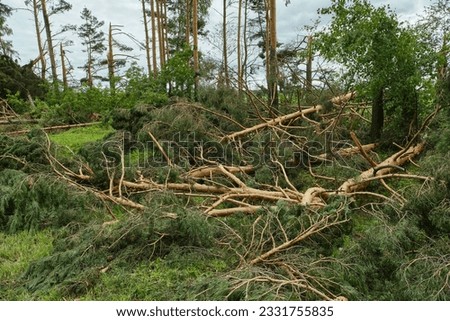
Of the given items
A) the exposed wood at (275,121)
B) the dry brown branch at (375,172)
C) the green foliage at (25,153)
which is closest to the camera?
the dry brown branch at (375,172)

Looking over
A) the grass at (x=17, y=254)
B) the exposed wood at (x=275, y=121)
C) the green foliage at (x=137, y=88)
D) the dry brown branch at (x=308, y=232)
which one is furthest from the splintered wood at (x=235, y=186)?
the green foliage at (x=137, y=88)

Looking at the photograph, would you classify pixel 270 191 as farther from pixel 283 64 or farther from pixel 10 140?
pixel 283 64

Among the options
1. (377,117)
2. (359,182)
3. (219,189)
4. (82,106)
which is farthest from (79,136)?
(359,182)

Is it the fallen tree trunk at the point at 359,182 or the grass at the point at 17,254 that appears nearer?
the grass at the point at 17,254

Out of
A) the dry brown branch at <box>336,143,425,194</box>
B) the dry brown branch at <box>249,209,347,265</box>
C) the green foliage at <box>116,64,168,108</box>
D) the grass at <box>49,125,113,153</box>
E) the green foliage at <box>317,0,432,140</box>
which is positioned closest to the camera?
the dry brown branch at <box>249,209,347,265</box>

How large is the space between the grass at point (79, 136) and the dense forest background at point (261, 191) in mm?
77

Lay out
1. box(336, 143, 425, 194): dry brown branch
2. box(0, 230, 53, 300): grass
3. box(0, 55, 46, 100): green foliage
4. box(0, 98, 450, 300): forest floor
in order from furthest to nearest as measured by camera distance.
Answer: box(0, 55, 46, 100): green foliage < box(336, 143, 425, 194): dry brown branch < box(0, 230, 53, 300): grass < box(0, 98, 450, 300): forest floor

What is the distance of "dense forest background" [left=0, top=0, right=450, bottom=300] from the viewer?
366cm

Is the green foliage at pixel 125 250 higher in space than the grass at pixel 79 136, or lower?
lower

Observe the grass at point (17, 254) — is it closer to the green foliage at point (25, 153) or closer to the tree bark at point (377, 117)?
the green foliage at point (25, 153)

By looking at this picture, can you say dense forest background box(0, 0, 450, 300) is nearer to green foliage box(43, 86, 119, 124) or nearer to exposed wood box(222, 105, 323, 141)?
exposed wood box(222, 105, 323, 141)

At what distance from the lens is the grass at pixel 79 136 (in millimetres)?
10627

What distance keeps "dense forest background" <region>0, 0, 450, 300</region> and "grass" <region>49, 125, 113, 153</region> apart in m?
0.08

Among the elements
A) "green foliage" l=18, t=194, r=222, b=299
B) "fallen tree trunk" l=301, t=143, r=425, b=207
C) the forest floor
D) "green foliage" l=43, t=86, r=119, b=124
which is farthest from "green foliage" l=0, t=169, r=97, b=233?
"green foliage" l=43, t=86, r=119, b=124
